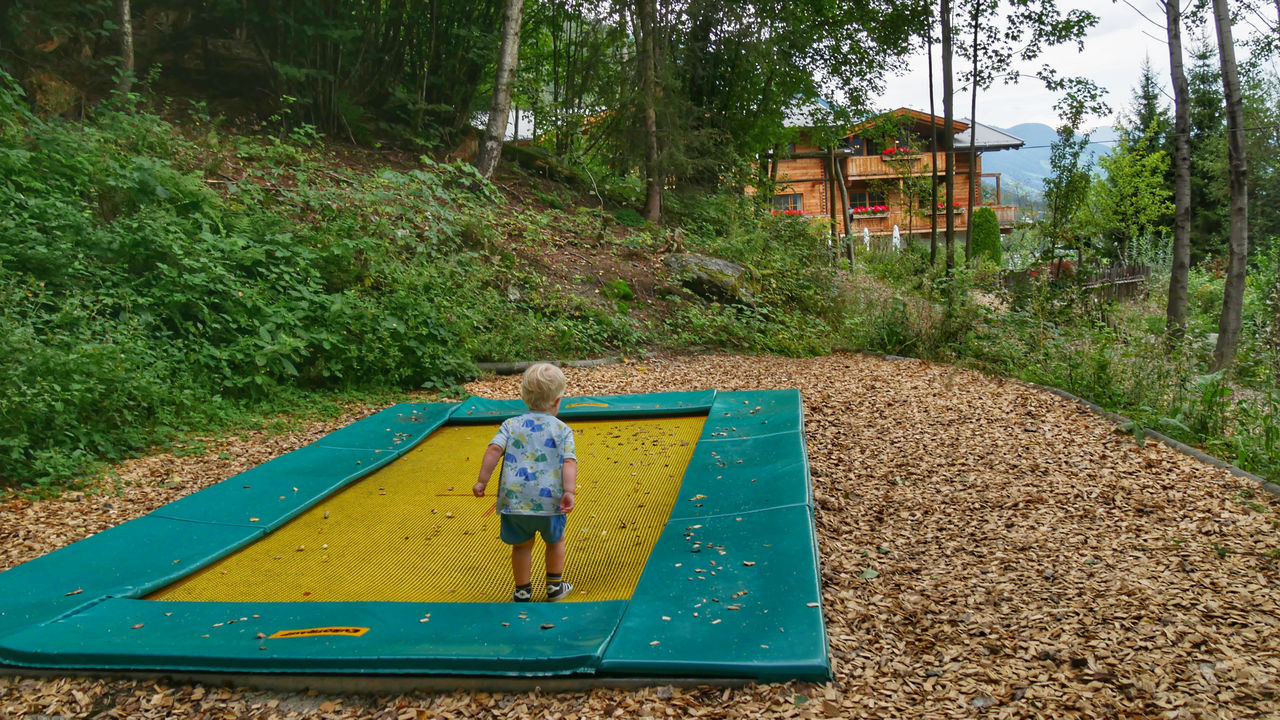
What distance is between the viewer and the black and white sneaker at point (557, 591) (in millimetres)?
2391

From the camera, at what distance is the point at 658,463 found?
3.74 metres

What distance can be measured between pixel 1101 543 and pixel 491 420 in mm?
3028

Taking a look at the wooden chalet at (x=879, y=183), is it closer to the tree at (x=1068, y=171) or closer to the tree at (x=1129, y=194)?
the tree at (x=1129, y=194)

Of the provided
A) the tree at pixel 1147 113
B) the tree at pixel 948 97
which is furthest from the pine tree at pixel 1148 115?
the tree at pixel 948 97

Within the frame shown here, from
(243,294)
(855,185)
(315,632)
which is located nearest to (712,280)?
(243,294)

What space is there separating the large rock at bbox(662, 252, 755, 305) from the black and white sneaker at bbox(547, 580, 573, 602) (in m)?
6.11

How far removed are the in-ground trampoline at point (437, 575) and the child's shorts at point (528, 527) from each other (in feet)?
0.65

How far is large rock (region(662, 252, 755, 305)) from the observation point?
8.40 meters

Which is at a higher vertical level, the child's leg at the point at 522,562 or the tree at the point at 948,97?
the tree at the point at 948,97

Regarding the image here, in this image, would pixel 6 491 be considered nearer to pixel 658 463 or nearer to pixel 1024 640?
pixel 658 463

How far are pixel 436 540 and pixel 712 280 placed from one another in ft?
19.5

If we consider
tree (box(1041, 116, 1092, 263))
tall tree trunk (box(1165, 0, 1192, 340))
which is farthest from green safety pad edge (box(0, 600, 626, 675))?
tree (box(1041, 116, 1092, 263))

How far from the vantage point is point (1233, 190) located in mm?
6574

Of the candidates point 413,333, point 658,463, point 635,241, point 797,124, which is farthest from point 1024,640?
point 797,124
